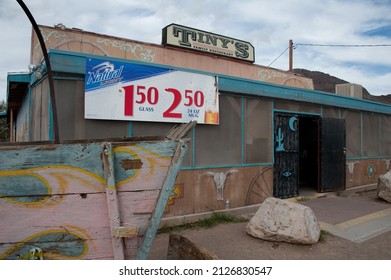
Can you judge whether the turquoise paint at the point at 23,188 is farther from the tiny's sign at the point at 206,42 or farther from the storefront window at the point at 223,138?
the tiny's sign at the point at 206,42

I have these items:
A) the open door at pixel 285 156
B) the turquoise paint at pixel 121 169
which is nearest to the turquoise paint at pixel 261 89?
the open door at pixel 285 156

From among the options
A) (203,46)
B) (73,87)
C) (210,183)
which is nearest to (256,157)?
(210,183)

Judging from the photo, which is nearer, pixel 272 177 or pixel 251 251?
pixel 251 251

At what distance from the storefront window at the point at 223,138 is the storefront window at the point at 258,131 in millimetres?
256

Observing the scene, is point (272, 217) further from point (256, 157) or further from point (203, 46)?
point (203, 46)

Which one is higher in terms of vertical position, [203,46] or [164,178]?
[203,46]

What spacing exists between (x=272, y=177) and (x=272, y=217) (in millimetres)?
2611

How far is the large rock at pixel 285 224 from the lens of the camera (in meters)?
4.39

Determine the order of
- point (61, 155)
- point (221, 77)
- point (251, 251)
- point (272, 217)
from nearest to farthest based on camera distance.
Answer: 1. point (61, 155)
2. point (251, 251)
3. point (272, 217)
4. point (221, 77)

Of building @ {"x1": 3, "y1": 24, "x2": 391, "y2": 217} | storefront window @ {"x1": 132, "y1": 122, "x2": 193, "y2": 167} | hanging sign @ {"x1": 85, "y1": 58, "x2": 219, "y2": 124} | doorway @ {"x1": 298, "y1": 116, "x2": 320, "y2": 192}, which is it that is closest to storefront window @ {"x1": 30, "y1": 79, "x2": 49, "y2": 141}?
building @ {"x1": 3, "y1": 24, "x2": 391, "y2": 217}

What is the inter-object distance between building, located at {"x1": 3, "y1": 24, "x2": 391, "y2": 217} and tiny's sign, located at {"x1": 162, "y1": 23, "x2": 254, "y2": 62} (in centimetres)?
260

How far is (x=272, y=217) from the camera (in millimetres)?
4629

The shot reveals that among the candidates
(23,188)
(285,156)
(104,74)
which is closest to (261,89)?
(285,156)

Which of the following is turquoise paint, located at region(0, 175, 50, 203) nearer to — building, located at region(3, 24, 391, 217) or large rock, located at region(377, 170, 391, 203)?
building, located at region(3, 24, 391, 217)
